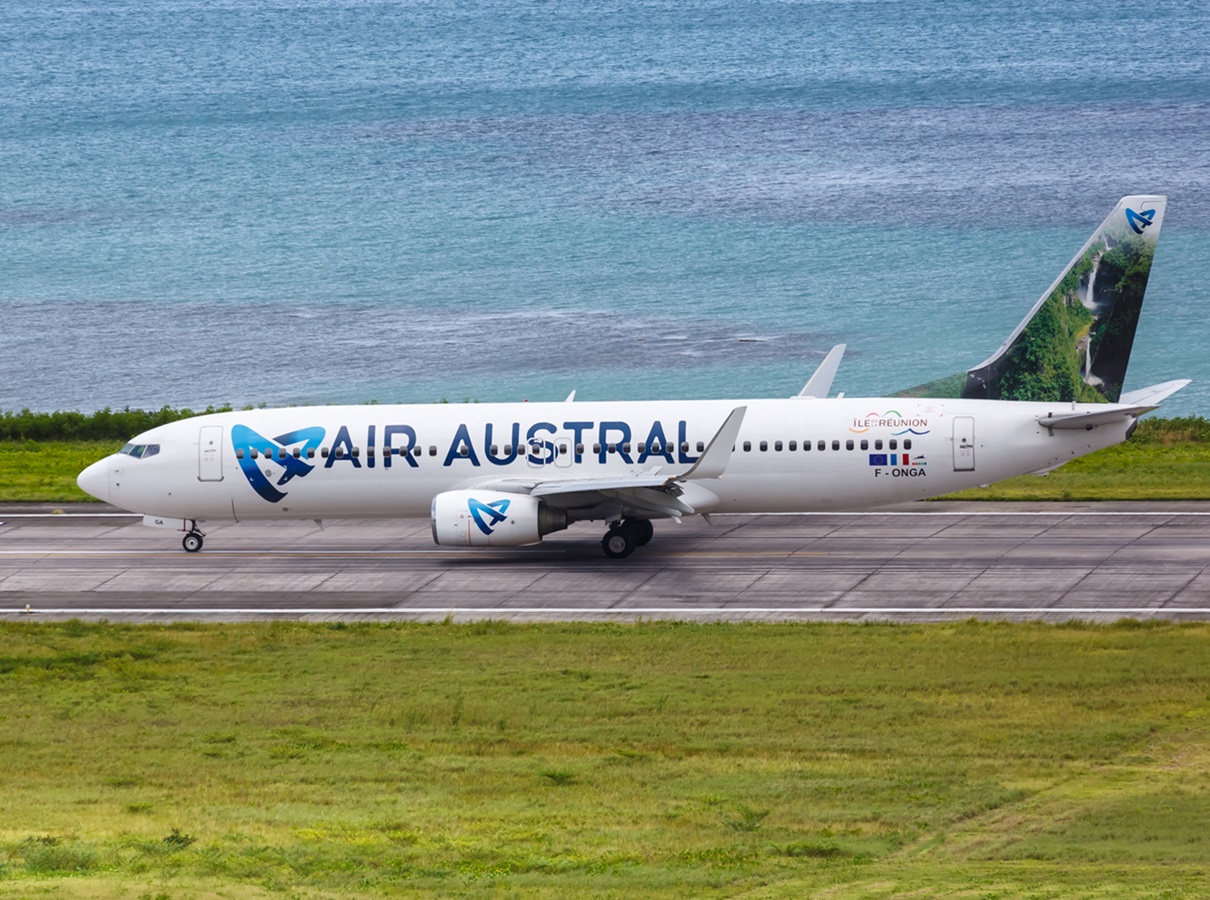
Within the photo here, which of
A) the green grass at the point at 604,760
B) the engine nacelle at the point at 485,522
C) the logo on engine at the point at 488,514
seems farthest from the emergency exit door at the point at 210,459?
the green grass at the point at 604,760

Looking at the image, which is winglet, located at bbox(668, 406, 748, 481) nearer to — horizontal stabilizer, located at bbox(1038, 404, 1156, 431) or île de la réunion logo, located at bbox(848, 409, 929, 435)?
île de la réunion logo, located at bbox(848, 409, 929, 435)

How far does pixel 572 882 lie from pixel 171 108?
174m

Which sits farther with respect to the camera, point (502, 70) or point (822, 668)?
point (502, 70)

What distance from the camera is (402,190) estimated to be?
143125mm

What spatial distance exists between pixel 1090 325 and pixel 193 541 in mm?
24610

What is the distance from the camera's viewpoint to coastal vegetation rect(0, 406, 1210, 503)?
162 feet

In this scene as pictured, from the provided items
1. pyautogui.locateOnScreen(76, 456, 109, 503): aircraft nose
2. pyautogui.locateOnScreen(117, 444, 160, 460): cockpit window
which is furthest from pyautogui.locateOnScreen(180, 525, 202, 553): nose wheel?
pyautogui.locateOnScreen(117, 444, 160, 460): cockpit window

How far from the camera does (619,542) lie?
41.9m

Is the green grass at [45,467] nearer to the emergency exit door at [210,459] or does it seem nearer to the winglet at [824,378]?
the emergency exit door at [210,459]

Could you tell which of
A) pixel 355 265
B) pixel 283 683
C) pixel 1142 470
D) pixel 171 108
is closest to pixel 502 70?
pixel 171 108

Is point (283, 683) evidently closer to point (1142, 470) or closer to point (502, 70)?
point (1142, 470)

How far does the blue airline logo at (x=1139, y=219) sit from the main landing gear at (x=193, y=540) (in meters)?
26.0

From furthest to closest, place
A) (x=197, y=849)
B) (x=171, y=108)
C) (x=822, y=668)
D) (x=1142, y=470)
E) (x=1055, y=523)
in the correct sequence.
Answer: (x=171, y=108)
(x=1142, y=470)
(x=1055, y=523)
(x=822, y=668)
(x=197, y=849)

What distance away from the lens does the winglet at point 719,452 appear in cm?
3994
